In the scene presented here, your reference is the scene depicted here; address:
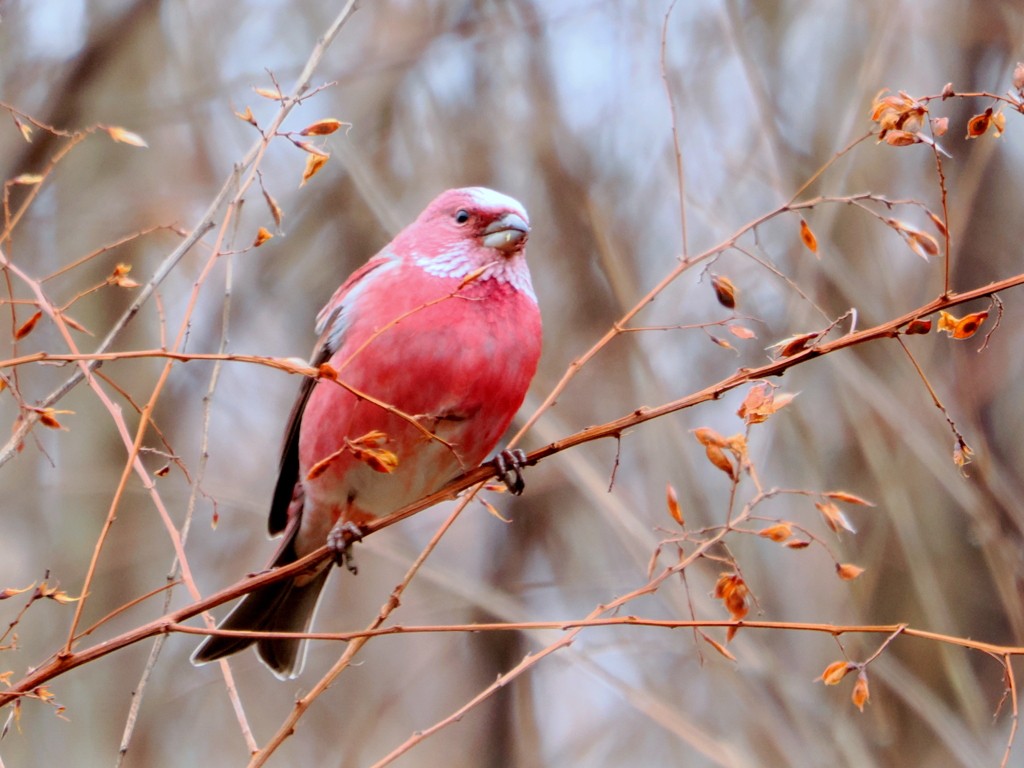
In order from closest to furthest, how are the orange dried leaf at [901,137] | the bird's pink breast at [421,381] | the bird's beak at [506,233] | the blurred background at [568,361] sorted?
the orange dried leaf at [901,137], the bird's pink breast at [421,381], the bird's beak at [506,233], the blurred background at [568,361]

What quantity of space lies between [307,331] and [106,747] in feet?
9.23

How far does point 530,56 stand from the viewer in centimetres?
617

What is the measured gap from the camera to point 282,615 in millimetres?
4152

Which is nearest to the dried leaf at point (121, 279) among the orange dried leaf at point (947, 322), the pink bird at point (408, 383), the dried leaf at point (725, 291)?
the pink bird at point (408, 383)

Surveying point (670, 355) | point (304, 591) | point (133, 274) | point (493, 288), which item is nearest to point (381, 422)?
point (493, 288)

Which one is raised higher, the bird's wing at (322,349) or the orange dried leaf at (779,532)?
the bird's wing at (322,349)

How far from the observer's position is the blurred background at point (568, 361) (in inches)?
193

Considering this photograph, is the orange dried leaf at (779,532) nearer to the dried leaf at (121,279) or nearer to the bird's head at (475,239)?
the dried leaf at (121,279)

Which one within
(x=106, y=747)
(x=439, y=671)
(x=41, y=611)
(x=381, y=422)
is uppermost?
(x=381, y=422)

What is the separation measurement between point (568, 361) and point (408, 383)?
272 cm

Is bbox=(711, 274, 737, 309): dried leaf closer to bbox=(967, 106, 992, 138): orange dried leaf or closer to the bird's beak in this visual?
bbox=(967, 106, 992, 138): orange dried leaf

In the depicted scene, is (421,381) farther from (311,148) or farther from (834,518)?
(834,518)

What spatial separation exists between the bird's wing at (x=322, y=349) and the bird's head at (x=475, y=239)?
0.57 ft

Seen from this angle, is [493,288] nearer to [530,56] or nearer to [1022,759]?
[530,56]
